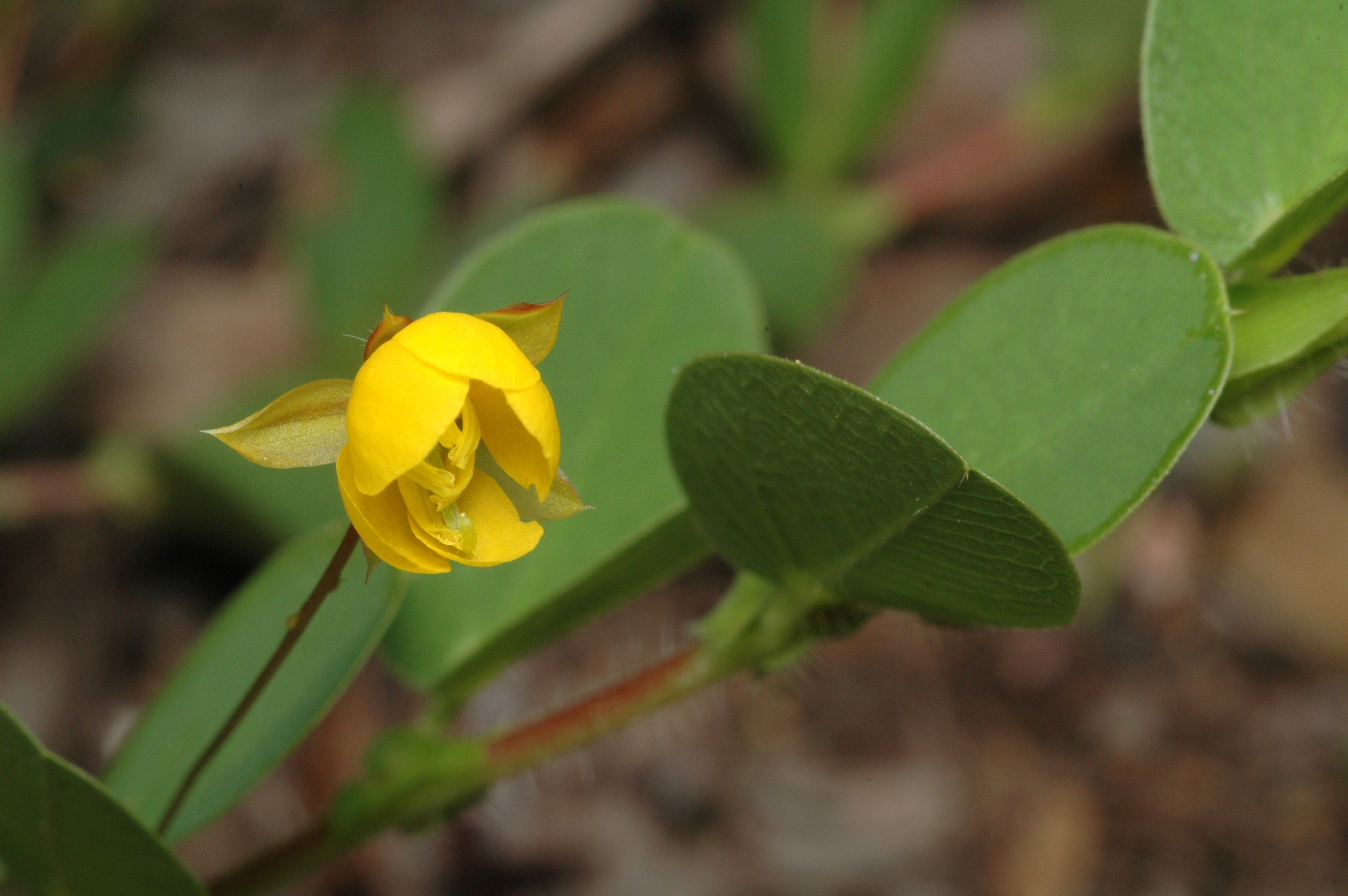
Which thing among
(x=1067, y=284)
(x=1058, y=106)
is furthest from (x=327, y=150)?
(x=1067, y=284)

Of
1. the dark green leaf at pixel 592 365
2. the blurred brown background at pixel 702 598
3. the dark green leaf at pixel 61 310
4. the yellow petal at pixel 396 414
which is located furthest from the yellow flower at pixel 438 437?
the dark green leaf at pixel 61 310

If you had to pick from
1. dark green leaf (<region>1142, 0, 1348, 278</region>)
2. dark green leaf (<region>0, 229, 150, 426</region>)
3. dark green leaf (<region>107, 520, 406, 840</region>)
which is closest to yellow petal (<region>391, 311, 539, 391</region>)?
dark green leaf (<region>107, 520, 406, 840</region>)

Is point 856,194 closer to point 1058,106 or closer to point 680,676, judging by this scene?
point 1058,106

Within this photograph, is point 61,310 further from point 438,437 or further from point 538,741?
point 438,437

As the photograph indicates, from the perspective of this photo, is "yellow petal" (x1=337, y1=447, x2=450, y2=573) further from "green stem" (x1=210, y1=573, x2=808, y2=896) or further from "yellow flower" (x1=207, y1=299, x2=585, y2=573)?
"green stem" (x1=210, y1=573, x2=808, y2=896)

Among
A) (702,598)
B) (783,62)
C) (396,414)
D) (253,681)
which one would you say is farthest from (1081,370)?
(783,62)
